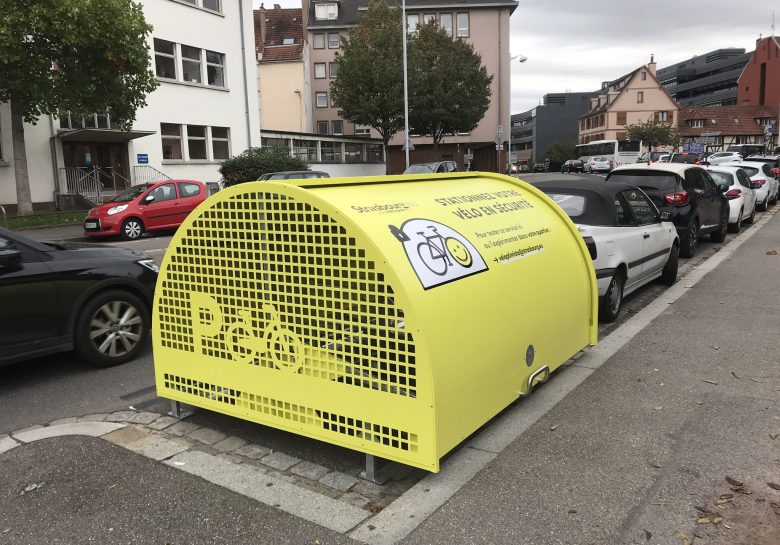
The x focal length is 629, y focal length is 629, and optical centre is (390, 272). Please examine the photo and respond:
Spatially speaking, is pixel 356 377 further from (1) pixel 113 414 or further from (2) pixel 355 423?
(1) pixel 113 414

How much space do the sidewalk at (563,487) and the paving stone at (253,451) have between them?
0.39 meters

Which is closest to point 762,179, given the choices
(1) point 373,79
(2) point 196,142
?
(2) point 196,142

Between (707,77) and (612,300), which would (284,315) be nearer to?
(612,300)

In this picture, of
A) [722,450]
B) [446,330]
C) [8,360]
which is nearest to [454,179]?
[446,330]

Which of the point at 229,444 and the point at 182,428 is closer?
the point at 229,444

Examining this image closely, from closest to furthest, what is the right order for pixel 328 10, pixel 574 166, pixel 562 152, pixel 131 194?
pixel 131 194 < pixel 574 166 < pixel 328 10 < pixel 562 152

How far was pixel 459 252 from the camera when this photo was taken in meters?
3.62

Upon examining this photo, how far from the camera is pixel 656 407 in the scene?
174 inches

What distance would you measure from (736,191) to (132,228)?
15159 mm

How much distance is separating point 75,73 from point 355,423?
19.2 metres

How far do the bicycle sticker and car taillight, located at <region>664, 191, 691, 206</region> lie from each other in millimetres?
8111

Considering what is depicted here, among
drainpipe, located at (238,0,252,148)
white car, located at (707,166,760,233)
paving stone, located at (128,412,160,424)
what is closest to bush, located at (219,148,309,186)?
drainpipe, located at (238,0,252,148)

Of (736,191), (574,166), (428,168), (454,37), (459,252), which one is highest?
(454,37)

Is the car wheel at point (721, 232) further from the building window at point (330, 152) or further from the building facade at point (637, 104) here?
the building facade at point (637, 104)
